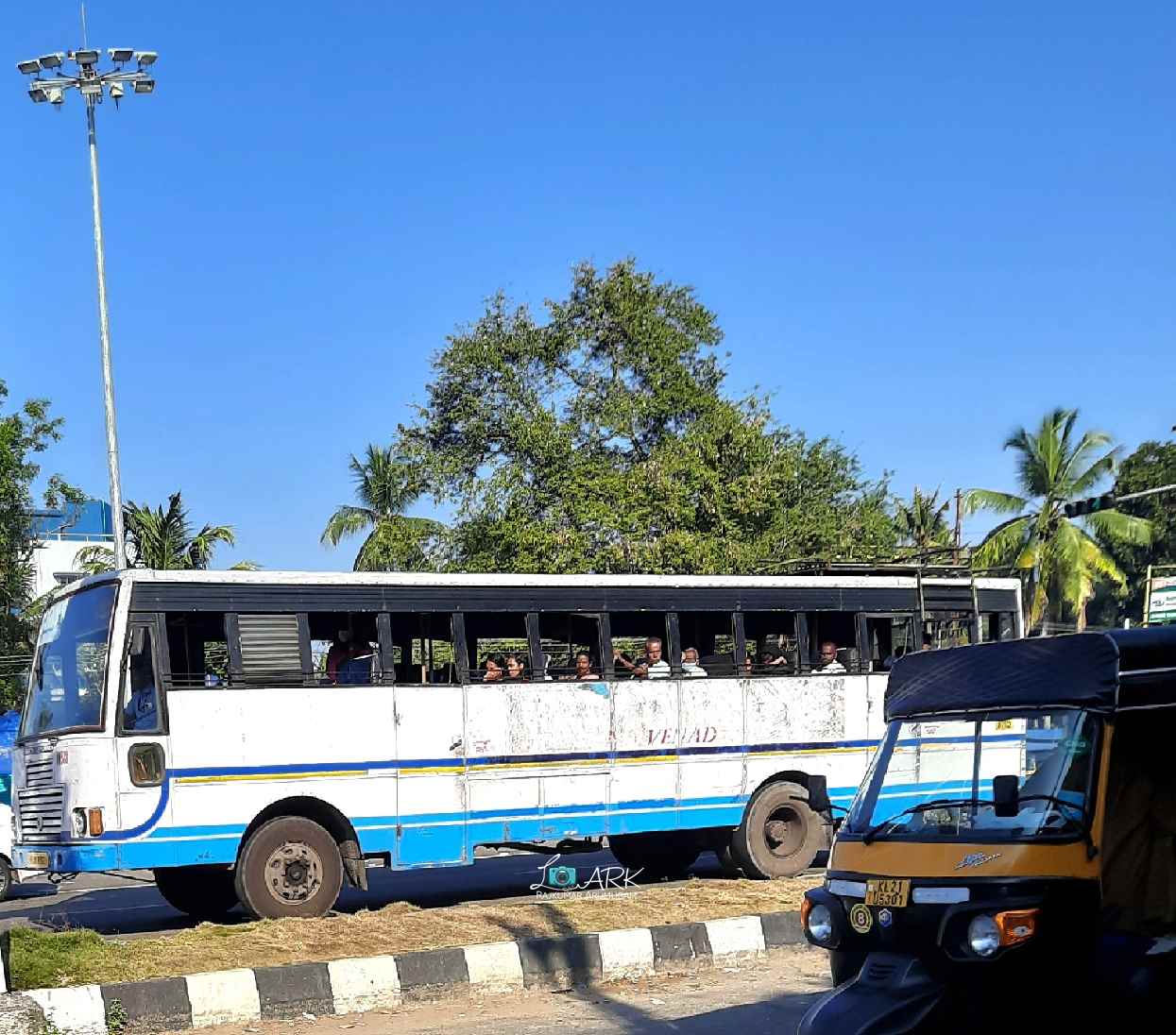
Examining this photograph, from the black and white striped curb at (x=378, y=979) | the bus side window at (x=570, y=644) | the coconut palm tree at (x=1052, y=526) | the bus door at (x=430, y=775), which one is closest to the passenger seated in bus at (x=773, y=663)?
the bus side window at (x=570, y=644)

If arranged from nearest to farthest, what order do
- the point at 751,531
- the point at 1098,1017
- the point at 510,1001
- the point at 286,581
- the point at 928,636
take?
the point at 1098,1017, the point at 510,1001, the point at 286,581, the point at 928,636, the point at 751,531

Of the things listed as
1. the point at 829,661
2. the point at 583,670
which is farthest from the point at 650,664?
the point at 829,661

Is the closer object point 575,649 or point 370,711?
point 370,711

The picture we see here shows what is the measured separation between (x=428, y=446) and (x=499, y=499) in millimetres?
2691

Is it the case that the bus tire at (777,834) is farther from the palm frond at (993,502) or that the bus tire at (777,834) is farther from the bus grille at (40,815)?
the palm frond at (993,502)

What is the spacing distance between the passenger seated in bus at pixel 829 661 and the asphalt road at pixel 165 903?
7.59 feet

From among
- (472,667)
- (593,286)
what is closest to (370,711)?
(472,667)

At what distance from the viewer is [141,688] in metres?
11.8

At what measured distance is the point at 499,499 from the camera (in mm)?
32156

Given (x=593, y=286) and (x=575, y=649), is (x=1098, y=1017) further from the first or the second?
(x=593, y=286)

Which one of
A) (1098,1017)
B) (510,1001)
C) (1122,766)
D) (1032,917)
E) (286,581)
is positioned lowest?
(510,1001)

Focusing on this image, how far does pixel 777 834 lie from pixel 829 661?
70.4 inches

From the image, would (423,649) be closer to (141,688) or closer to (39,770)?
(141,688)

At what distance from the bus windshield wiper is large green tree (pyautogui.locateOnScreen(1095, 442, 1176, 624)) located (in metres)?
52.9
